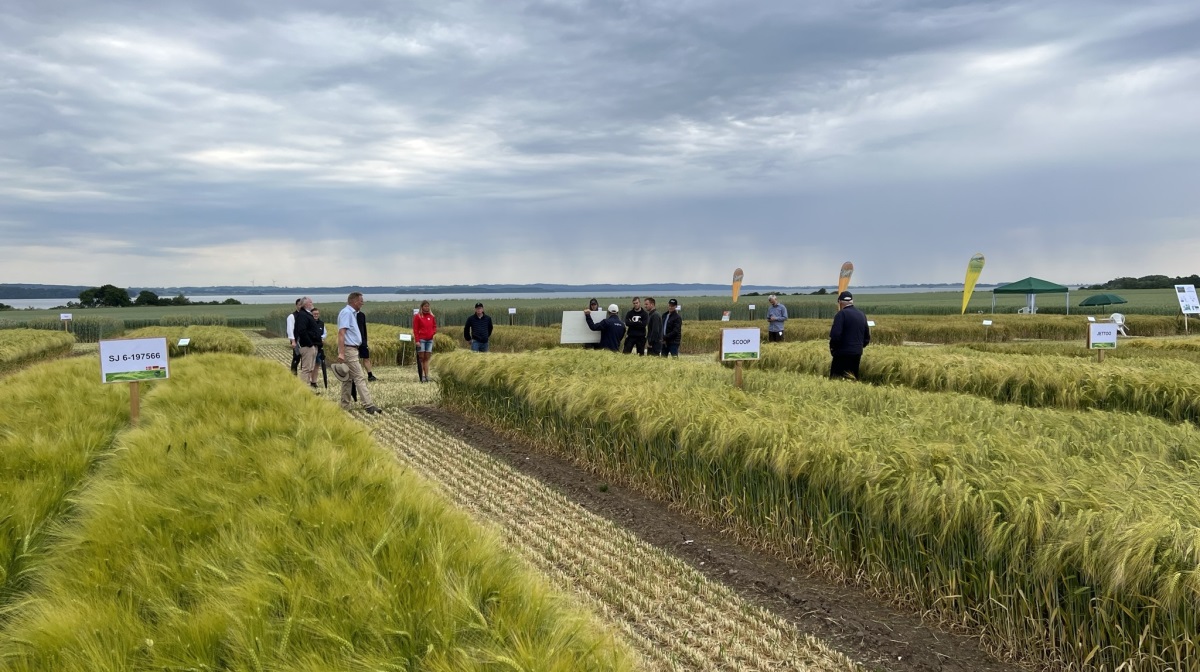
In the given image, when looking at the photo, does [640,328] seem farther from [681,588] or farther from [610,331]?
[681,588]

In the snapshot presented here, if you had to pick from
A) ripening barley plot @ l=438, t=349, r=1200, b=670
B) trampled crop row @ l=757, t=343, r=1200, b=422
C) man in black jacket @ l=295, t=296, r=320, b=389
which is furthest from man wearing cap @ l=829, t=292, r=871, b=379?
man in black jacket @ l=295, t=296, r=320, b=389

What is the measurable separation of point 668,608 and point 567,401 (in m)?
4.11

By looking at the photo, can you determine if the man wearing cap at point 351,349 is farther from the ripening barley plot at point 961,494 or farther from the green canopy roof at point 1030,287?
the green canopy roof at point 1030,287

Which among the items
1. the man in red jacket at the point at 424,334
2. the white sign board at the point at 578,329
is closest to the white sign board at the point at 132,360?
the man in red jacket at the point at 424,334

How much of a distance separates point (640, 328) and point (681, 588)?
1094 centimetres

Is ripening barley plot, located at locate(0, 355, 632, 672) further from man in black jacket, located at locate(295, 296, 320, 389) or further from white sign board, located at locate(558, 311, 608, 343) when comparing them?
white sign board, located at locate(558, 311, 608, 343)

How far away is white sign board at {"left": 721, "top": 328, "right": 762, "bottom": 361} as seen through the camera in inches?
331

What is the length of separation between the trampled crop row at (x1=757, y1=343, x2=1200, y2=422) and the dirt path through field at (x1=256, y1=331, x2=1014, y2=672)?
21.1 feet

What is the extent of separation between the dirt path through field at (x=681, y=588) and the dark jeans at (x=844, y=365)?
4.91 m

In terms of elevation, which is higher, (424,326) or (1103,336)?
(424,326)

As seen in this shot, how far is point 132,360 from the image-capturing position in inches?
271

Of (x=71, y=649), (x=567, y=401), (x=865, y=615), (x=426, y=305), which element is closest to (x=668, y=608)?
(x=865, y=615)

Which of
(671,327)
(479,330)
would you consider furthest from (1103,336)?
(479,330)

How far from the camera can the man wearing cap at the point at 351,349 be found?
38.4ft
